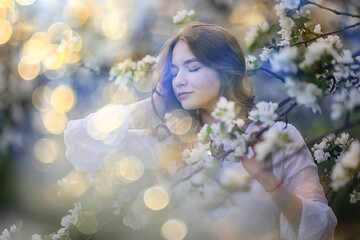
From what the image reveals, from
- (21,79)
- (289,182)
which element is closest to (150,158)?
(289,182)

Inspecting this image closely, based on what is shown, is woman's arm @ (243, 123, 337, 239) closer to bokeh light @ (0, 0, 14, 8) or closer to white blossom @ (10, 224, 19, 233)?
white blossom @ (10, 224, 19, 233)

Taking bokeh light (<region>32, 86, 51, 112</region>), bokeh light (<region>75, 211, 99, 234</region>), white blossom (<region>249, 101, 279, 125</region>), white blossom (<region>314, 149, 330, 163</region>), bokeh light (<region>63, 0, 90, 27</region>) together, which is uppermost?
white blossom (<region>249, 101, 279, 125</region>)

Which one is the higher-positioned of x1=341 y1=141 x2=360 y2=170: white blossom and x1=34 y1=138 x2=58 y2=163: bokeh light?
x1=341 y1=141 x2=360 y2=170: white blossom

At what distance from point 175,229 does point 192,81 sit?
761 millimetres

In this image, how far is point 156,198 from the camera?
6.11ft

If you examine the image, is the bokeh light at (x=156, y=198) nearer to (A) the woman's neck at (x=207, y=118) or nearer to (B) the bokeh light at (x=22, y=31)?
(A) the woman's neck at (x=207, y=118)

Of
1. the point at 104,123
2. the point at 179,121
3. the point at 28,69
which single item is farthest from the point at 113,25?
the point at 104,123

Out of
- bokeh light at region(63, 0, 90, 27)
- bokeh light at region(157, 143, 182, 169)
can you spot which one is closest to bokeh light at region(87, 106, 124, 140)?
bokeh light at region(157, 143, 182, 169)

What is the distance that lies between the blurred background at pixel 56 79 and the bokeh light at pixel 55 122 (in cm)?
1

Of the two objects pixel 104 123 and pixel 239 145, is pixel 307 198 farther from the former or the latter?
pixel 104 123

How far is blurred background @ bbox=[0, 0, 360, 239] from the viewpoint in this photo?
4230mm

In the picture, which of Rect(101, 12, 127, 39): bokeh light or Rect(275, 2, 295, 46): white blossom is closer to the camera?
Rect(275, 2, 295, 46): white blossom

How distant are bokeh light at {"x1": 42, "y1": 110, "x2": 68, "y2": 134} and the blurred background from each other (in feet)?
0.04

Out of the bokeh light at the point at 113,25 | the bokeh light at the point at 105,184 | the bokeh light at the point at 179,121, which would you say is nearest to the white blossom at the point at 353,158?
the bokeh light at the point at 179,121
